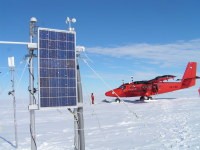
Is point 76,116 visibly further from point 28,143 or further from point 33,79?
point 28,143

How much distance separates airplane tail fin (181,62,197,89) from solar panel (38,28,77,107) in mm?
38081

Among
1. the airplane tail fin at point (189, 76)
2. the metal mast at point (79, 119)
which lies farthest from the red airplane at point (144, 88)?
the metal mast at point (79, 119)

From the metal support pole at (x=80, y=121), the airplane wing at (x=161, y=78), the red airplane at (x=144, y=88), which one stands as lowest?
the metal support pole at (x=80, y=121)

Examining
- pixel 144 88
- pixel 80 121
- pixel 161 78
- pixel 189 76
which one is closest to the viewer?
pixel 80 121

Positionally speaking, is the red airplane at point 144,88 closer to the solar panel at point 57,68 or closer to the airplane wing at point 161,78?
the airplane wing at point 161,78

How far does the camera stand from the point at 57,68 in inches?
364

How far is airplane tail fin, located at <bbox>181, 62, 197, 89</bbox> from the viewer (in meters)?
45.4

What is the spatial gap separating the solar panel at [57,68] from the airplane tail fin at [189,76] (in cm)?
3808

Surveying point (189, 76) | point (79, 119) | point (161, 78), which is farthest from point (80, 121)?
point (189, 76)

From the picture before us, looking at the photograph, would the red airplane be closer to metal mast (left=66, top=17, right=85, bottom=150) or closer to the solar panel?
metal mast (left=66, top=17, right=85, bottom=150)

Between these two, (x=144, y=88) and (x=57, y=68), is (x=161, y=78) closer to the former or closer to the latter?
(x=144, y=88)

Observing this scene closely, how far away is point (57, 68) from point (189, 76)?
132 feet

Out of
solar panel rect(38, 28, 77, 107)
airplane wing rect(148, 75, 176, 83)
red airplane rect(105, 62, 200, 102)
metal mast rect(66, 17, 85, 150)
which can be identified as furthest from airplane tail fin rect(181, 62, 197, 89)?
solar panel rect(38, 28, 77, 107)

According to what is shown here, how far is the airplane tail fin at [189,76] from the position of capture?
45.4 m
